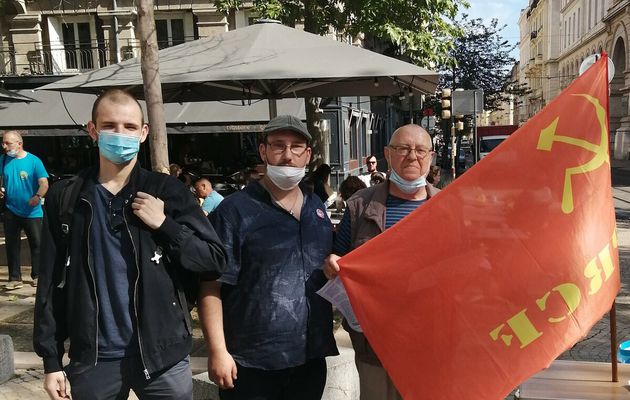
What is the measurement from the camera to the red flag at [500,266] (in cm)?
228

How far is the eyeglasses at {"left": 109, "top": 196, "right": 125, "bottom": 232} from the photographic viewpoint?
6.71 feet

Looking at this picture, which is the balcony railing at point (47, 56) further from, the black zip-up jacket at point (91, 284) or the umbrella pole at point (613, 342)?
the umbrella pole at point (613, 342)

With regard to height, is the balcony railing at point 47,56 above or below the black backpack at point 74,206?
above

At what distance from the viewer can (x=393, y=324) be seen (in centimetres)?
234

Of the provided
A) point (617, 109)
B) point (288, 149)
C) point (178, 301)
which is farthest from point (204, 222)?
point (617, 109)

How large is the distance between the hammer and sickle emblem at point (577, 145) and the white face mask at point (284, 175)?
3.49 ft

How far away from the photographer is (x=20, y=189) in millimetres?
6395

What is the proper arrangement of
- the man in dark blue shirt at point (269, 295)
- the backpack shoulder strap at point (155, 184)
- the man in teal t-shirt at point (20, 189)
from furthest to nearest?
the man in teal t-shirt at point (20, 189) < the man in dark blue shirt at point (269, 295) < the backpack shoulder strap at point (155, 184)

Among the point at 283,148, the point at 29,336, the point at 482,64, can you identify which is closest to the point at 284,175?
the point at 283,148

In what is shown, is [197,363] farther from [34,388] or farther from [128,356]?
[128,356]

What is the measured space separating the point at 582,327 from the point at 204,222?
1704mm

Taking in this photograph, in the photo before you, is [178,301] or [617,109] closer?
[178,301]

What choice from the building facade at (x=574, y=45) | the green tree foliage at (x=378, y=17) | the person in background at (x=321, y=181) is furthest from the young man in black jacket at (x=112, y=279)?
the building facade at (x=574, y=45)

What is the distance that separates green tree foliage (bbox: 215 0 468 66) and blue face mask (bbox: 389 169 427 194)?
7.27m
